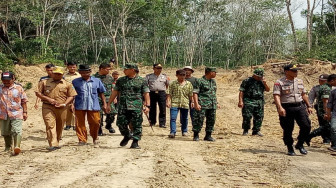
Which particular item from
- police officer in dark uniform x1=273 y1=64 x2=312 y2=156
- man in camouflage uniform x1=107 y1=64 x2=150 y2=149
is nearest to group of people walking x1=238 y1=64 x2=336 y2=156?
police officer in dark uniform x1=273 y1=64 x2=312 y2=156

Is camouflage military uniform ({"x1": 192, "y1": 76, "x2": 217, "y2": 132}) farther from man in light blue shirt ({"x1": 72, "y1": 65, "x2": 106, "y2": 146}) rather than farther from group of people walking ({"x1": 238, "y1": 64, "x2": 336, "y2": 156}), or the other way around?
man in light blue shirt ({"x1": 72, "y1": 65, "x2": 106, "y2": 146})

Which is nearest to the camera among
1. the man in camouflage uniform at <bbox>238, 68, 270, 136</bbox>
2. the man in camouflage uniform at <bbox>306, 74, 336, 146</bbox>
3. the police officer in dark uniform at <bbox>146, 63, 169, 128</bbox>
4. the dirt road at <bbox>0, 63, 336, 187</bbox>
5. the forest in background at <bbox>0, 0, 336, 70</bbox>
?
the dirt road at <bbox>0, 63, 336, 187</bbox>

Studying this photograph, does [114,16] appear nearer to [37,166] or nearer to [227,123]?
[227,123]

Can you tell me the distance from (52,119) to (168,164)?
2.49 metres

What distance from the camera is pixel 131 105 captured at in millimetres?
6547

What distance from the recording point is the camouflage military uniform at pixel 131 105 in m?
6.57

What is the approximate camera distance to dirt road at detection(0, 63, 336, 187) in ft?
14.9

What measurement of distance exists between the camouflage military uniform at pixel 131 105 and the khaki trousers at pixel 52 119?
112cm

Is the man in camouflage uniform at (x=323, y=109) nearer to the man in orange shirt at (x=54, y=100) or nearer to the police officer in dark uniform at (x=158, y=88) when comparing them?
the police officer in dark uniform at (x=158, y=88)

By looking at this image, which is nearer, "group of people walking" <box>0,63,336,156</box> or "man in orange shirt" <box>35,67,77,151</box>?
"group of people walking" <box>0,63,336,156</box>

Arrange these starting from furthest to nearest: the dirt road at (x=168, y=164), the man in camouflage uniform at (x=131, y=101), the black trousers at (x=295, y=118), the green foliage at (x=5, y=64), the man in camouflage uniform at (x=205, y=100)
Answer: the green foliage at (x=5, y=64) < the man in camouflage uniform at (x=205, y=100) < the man in camouflage uniform at (x=131, y=101) < the black trousers at (x=295, y=118) < the dirt road at (x=168, y=164)

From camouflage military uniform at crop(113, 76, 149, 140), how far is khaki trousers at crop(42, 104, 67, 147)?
1.12 metres

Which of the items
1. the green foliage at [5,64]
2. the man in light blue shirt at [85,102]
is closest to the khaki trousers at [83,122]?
the man in light blue shirt at [85,102]

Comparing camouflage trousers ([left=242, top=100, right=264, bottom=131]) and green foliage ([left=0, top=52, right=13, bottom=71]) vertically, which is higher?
green foliage ([left=0, top=52, right=13, bottom=71])
